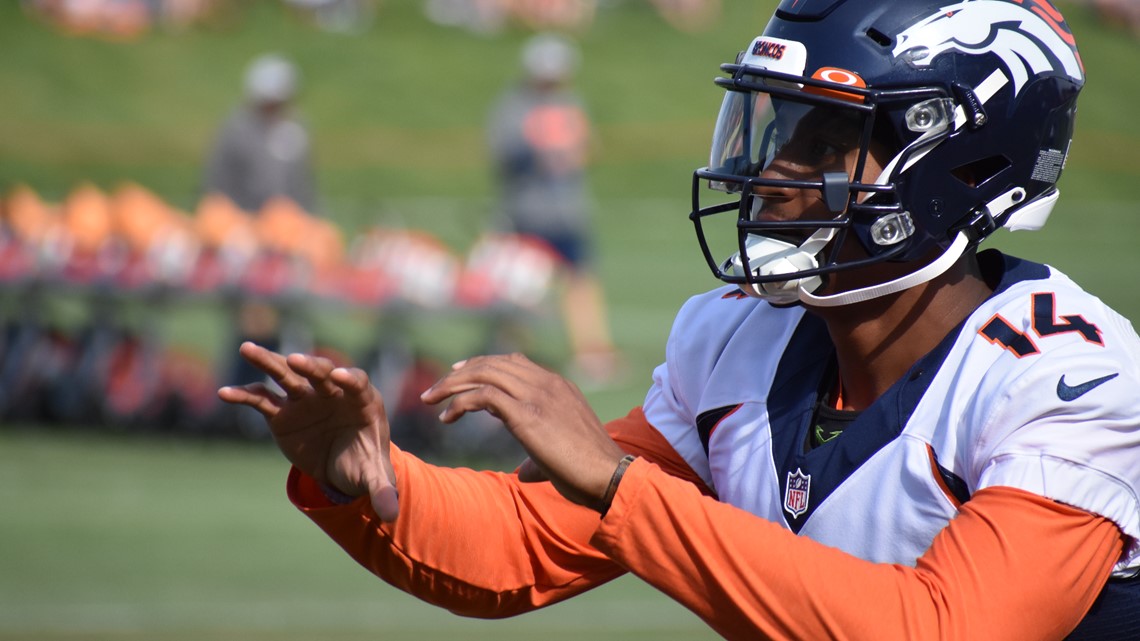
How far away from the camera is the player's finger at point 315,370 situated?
2.11m

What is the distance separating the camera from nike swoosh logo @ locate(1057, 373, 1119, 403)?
2109mm

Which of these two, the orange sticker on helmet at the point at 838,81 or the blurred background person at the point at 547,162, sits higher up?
the blurred background person at the point at 547,162

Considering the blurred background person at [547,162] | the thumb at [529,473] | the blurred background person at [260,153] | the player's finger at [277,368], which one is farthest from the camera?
the blurred background person at [547,162]

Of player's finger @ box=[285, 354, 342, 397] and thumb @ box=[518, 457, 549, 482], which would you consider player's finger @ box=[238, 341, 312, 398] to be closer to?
player's finger @ box=[285, 354, 342, 397]

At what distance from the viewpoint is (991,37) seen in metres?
2.35

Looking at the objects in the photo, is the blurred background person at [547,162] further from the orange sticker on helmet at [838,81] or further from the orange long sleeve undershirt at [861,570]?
the orange long sleeve undershirt at [861,570]

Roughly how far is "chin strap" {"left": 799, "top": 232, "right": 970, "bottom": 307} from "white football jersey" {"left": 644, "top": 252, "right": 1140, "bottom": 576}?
0.31 ft

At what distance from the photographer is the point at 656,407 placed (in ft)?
8.96

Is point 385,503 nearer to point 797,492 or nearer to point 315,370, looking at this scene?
point 315,370

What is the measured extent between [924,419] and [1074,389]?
23cm

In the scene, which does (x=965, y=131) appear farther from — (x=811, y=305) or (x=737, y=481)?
(x=737, y=481)

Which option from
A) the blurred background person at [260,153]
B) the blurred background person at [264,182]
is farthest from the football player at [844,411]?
the blurred background person at [260,153]

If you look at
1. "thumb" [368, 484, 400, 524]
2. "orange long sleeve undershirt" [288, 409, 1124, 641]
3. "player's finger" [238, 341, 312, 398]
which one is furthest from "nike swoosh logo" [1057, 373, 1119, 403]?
"player's finger" [238, 341, 312, 398]

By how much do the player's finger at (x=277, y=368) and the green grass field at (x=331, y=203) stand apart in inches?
153
